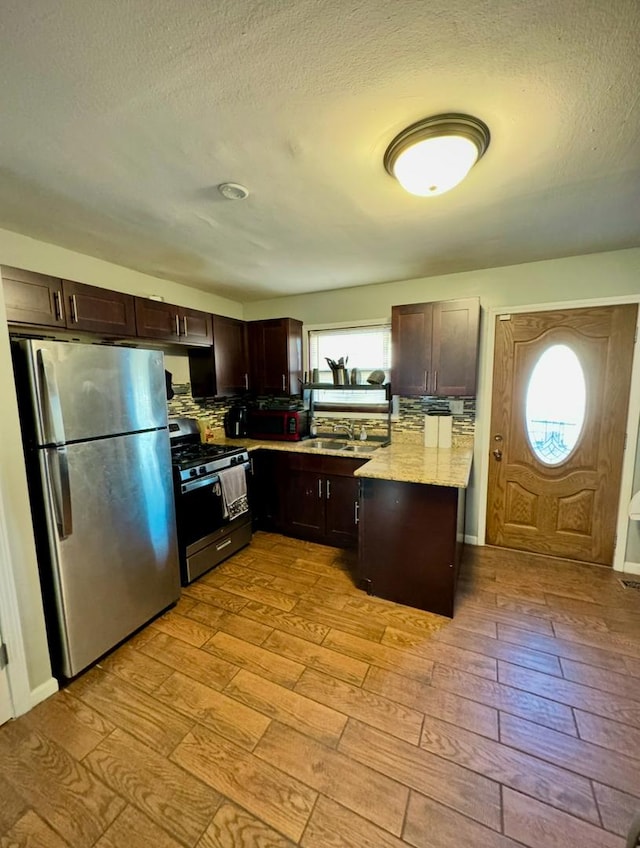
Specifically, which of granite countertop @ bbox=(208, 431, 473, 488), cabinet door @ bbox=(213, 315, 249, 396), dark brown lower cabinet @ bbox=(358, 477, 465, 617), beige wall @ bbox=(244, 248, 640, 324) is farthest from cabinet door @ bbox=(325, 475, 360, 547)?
beige wall @ bbox=(244, 248, 640, 324)

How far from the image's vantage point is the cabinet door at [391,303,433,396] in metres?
2.89

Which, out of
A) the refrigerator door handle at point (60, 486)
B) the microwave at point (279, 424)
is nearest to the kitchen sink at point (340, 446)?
the microwave at point (279, 424)

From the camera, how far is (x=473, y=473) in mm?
3061

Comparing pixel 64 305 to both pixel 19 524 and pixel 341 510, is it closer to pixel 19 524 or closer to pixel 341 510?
pixel 19 524

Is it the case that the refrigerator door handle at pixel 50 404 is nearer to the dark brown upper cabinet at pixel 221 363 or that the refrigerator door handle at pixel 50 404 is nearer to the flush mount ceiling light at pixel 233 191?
the flush mount ceiling light at pixel 233 191

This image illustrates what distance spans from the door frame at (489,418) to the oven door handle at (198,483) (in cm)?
230

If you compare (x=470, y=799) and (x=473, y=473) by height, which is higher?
(x=473, y=473)

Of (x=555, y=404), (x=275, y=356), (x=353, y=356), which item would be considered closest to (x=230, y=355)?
(x=275, y=356)

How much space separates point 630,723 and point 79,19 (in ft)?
10.4

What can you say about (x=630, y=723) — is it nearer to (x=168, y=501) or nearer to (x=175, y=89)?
(x=168, y=501)

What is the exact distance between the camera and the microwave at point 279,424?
3482mm

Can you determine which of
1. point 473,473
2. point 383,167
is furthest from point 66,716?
point 473,473

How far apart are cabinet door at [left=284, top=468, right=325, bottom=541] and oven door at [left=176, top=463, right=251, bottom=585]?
0.57 metres

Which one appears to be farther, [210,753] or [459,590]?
[459,590]
